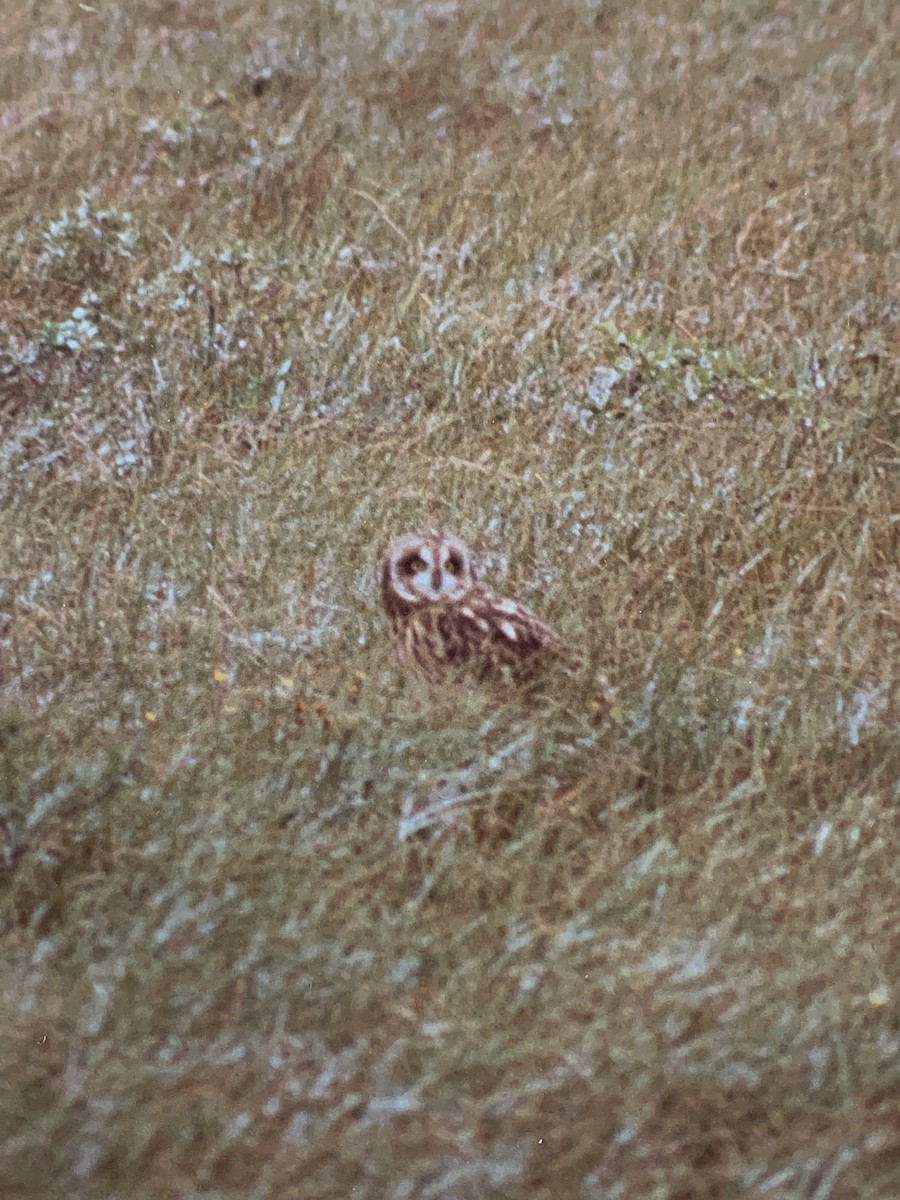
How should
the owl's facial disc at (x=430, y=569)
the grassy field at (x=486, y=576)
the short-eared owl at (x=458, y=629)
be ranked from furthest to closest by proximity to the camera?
the owl's facial disc at (x=430, y=569) < the short-eared owl at (x=458, y=629) < the grassy field at (x=486, y=576)

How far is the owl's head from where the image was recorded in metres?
3.06

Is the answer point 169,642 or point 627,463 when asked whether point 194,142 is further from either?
point 169,642

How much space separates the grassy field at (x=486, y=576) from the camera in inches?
89.0

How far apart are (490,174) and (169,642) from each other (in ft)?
7.65

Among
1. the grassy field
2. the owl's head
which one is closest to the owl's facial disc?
the owl's head

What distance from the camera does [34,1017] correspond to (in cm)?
227

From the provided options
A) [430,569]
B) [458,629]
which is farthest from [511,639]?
[430,569]

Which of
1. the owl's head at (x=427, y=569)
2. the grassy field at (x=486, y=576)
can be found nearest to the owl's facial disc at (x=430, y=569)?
the owl's head at (x=427, y=569)

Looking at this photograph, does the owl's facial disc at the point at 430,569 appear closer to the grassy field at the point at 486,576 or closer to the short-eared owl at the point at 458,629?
the short-eared owl at the point at 458,629

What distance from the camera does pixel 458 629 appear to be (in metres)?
2.97

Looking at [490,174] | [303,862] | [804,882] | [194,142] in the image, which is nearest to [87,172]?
[194,142]

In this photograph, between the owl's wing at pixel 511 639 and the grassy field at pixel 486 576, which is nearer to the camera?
the grassy field at pixel 486 576

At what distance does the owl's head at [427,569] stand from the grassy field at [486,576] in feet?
0.30

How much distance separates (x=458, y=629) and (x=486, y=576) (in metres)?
0.33
